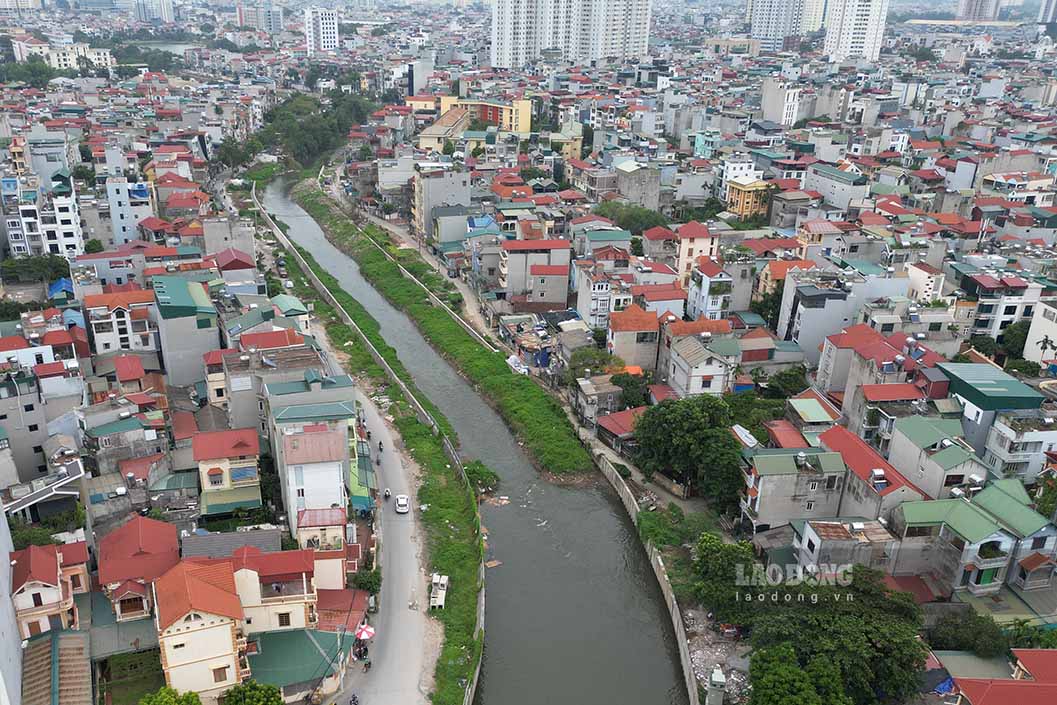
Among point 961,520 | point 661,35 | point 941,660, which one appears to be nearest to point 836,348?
point 961,520

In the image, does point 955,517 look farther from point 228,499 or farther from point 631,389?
point 228,499

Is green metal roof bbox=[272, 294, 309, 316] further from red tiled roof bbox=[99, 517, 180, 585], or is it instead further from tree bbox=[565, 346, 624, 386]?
red tiled roof bbox=[99, 517, 180, 585]

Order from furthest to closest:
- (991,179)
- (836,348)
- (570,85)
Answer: (570,85) < (991,179) < (836,348)

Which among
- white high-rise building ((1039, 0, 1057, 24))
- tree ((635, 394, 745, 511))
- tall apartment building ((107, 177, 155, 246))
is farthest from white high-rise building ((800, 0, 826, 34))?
tree ((635, 394, 745, 511))

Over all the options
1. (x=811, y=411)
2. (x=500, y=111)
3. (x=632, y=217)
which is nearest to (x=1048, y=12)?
(x=500, y=111)

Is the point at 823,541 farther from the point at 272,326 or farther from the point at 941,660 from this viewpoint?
the point at 272,326

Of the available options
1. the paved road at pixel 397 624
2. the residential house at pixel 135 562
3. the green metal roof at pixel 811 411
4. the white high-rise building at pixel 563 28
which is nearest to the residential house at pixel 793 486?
the green metal roof at pixel 811 411
